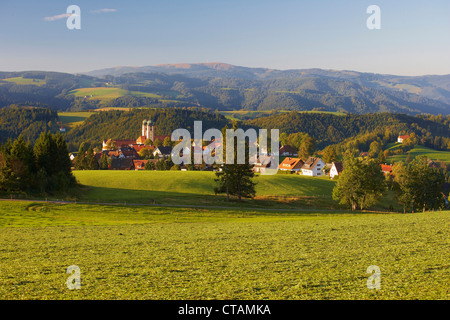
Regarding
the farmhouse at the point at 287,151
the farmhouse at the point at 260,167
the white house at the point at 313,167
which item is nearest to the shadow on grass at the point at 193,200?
the white house at the point at 313,167

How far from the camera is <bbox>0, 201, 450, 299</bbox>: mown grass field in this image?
15875mm

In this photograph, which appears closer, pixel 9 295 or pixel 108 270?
pixel 9 295

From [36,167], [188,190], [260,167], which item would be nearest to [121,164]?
[260,167]

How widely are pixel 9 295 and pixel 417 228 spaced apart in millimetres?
30578

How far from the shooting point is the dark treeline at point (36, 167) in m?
57.6

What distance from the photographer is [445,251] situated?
22.0m

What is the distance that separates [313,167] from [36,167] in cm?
8856

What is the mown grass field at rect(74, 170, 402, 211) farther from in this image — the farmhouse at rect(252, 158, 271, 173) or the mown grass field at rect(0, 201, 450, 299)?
the farmhouse at rect(252, 158, 271, 173)

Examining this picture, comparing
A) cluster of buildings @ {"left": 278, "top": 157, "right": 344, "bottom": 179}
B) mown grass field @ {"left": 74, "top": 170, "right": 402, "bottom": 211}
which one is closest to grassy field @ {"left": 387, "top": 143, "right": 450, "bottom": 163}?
cluster of buildings @ {"left": 278, "top": 157, "right": 344, "bottom": 179}

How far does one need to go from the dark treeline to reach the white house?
81089 millimetres

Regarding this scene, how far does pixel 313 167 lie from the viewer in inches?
4963

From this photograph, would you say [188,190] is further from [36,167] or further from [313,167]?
[313,167]

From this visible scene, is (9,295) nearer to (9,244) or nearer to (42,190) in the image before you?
(9,244)

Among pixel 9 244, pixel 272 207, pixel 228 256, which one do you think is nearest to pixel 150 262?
pixel 228 256
